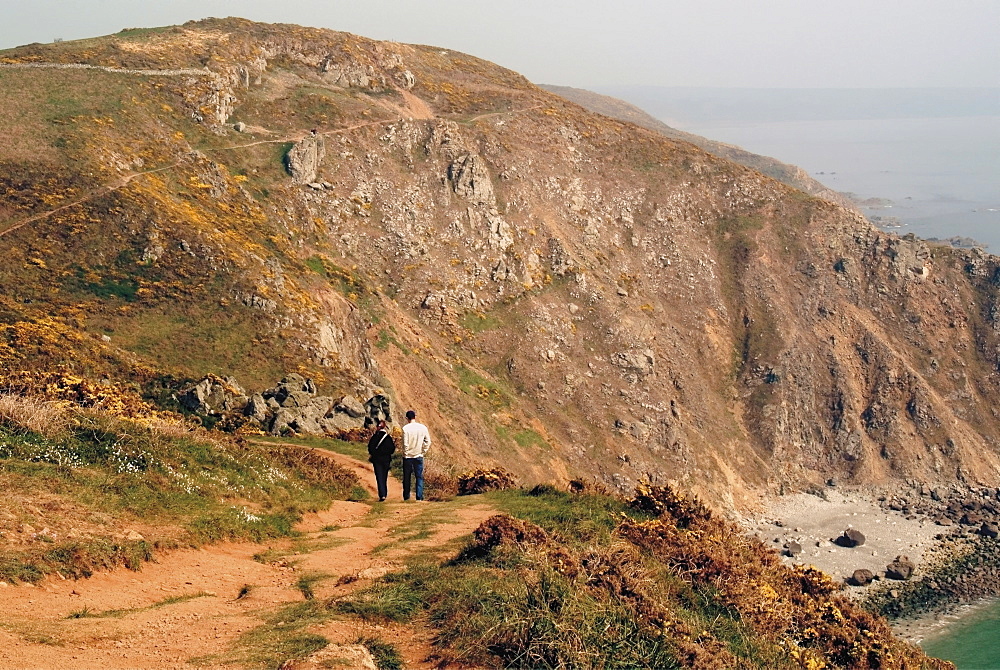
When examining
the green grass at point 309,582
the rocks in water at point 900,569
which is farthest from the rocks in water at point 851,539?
the green grass at point 309,582

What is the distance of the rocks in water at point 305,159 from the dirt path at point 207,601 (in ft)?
177

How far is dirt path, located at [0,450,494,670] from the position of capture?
9008 millimetres

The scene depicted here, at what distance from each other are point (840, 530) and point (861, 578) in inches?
343

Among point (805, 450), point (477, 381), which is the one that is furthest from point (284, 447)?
point (805, 450)

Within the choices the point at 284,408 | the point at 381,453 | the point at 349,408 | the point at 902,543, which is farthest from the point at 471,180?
the point at 902,543

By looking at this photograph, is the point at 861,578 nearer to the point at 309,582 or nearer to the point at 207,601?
the point at 309,582

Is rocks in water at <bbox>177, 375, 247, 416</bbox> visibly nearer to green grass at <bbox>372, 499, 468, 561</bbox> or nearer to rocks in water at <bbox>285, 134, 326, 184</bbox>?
green grass at <bbox>372, 499, 468, 561</bbox>

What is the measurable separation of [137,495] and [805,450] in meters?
71.8

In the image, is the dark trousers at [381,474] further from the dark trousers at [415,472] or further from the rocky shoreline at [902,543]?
the rocky shoreline at [902,543]

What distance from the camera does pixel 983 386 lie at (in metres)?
76.4

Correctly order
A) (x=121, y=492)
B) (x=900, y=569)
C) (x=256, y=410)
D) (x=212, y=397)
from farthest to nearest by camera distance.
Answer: (x=900, y=569)
(x=212, y=397)
(x=256, y=410)
(x=121, y=492)

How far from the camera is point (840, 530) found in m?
61.0

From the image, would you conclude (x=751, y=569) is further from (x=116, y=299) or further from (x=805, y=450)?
(x=805, y=450)

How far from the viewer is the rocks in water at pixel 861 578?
173 ft
